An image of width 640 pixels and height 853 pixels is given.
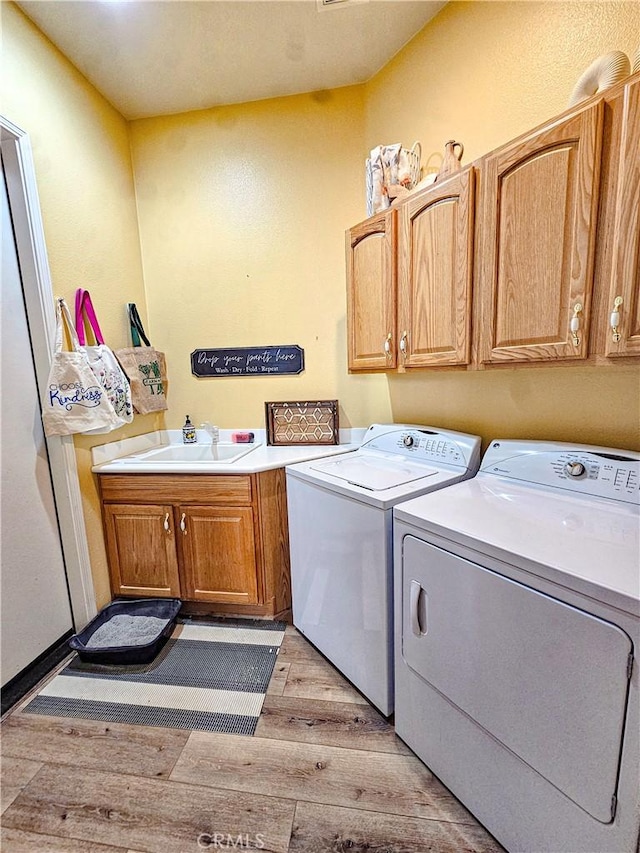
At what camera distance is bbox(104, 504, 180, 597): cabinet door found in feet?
6.28

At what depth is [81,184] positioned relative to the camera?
72.6 inches

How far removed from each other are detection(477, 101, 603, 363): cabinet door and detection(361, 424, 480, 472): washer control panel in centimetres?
42

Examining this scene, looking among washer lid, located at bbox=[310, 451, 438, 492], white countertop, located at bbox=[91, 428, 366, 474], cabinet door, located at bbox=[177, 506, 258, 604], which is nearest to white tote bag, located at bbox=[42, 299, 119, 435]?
white countertop, located at bbox=[91, 428, 366, 474]

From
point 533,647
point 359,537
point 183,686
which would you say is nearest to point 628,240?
point 533,647

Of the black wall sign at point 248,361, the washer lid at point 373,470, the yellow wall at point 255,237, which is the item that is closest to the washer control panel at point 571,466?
the washer lid at point 373,470

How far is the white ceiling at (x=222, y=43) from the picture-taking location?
155 cm

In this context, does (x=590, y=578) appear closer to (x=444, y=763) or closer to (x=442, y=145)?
(x=444, y=763)

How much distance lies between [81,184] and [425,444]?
2161 mm

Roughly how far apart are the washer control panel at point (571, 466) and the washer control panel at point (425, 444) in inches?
3.2

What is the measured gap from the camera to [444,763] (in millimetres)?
1122

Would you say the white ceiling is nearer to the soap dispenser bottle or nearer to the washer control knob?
the soap dispenser bottle

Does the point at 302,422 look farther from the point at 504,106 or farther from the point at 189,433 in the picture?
the point at 504,106

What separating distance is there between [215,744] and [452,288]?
1885mm

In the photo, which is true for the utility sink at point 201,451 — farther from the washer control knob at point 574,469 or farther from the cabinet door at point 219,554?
the washer control knob at point 574,469
